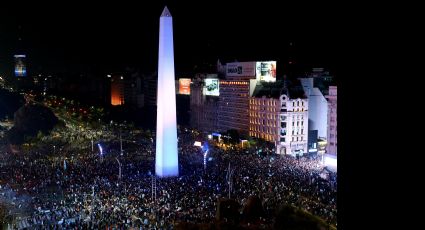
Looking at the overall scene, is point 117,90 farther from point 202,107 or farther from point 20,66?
point 202,107

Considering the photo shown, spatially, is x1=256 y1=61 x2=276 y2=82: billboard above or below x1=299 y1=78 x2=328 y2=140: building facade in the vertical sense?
above

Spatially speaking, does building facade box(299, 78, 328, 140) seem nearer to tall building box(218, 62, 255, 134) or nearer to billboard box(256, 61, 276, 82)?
billboard box(256, 61, 276, 82)

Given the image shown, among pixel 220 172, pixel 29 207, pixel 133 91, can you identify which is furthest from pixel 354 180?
pixel 133 91

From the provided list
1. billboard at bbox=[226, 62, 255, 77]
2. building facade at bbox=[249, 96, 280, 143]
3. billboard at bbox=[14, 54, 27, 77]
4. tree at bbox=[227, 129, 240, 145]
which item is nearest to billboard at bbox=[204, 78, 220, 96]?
billboard at bbox=[226, 62, 255, 77]

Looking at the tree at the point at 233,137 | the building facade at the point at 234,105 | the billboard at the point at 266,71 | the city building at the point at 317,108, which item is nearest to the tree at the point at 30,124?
the building facade at the point at 234,105

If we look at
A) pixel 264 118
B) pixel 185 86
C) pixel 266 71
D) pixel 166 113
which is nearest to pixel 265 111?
pixel 264 118

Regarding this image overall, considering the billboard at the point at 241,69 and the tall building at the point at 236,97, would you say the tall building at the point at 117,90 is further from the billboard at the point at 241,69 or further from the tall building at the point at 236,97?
the billboard at the point at 241,69
